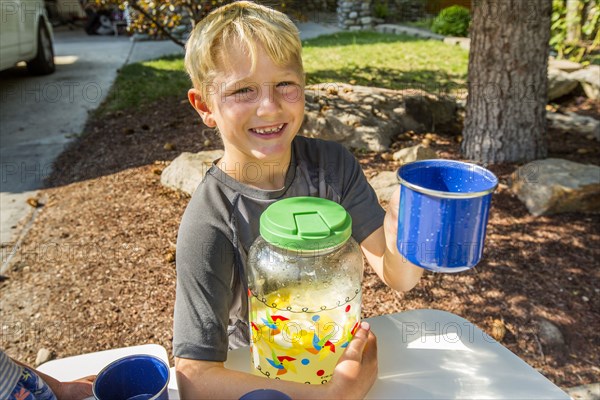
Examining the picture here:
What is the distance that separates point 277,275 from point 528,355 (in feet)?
6.63

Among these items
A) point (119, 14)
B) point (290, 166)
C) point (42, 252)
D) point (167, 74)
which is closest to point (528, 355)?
point (290, 166)

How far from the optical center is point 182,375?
1.35 meters

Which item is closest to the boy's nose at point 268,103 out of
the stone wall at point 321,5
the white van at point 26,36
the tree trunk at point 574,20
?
the white van at point 26,36

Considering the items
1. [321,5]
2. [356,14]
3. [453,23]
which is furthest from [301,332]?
[321,5]

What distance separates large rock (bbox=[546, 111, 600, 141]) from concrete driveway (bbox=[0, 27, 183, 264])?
5.53 m

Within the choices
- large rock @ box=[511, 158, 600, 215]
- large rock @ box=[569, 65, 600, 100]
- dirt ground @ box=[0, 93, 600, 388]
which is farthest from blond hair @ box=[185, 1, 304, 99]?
large rock @ box=[569, 65, 600, 100]

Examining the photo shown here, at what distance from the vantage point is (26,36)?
25.1ft

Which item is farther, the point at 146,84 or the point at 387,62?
the point at 387,62

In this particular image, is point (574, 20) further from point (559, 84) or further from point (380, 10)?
point (380, 10)

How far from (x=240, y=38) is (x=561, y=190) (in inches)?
128

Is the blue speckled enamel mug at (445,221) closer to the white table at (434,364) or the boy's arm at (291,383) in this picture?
the boy's arm at (291,383)

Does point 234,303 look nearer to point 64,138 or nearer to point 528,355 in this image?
point 528,355

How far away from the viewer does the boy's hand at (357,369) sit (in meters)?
1.24


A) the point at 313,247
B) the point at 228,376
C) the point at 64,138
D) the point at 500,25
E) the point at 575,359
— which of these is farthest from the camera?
the point at 64,138
